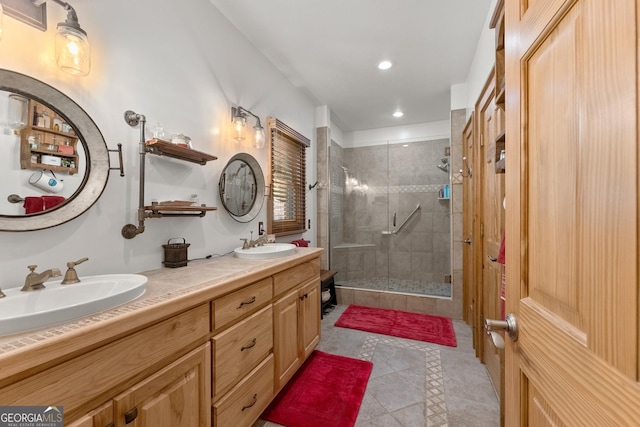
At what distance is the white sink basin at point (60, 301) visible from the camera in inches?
27.6

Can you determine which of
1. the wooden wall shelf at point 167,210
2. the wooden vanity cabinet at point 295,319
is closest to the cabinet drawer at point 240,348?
the wooden vanity cabinet at point 295,319

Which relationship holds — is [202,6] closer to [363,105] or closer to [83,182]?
[83,182]

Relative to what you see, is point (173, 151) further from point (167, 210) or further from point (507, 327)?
point (507, 327)

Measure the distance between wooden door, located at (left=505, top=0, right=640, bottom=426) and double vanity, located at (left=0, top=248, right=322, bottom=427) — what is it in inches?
42.4

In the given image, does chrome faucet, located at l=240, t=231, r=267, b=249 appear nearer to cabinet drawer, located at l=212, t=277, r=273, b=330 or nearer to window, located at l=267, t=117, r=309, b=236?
window, located at l=267, t=117, r=309, b=236

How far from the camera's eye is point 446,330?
2795 millimetres

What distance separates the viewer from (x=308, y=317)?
212 centimetres

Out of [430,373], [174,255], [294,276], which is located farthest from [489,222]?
[174,255]

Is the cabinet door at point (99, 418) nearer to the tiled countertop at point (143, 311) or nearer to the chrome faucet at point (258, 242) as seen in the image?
the tiled countertop at point (143, 311)

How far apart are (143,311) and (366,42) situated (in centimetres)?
241

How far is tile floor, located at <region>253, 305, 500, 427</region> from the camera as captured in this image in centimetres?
162

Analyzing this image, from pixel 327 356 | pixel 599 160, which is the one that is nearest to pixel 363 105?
pixel 327 356

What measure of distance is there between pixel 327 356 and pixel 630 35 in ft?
7.98

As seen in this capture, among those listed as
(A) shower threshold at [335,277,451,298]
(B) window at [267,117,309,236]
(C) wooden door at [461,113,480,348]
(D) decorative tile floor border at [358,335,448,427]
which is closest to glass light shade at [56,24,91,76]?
(B) window at [267,117,309,236]
